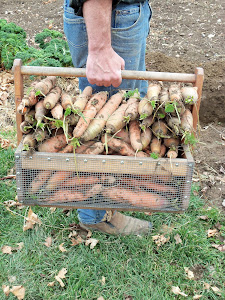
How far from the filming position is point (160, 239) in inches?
125

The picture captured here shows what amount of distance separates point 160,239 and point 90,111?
4.77ft

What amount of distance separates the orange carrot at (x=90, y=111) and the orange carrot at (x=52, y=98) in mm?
202

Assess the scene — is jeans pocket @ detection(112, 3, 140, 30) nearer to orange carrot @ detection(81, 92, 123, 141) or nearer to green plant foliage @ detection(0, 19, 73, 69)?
orange carrot @ detection(81, 92, 123, 141)

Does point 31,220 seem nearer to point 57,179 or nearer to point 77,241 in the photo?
point 77,241

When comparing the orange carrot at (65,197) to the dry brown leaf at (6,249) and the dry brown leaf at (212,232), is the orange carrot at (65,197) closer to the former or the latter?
the dry brown leaf at (6,249)

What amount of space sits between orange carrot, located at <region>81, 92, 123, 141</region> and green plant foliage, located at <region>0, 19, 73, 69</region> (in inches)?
127

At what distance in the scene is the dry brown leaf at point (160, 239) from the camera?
3.13 metres

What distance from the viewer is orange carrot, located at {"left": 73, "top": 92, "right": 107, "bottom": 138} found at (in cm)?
224

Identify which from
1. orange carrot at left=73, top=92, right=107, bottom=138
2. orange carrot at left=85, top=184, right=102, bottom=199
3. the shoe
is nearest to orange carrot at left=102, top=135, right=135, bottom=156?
orange carrot at left=73, top=92, right=107, bottom=138

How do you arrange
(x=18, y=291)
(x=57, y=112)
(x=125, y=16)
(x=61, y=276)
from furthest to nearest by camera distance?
(x=61, y=276) → (x=18, y=291) → (x=125, y=16) → (x=57, y=112)

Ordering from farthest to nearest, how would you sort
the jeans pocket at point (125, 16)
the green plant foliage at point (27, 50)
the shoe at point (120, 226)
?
the green plant foliage at point (27, 50)
the shoe at point (120, 226)
the jeans pocket at point (125, 16)

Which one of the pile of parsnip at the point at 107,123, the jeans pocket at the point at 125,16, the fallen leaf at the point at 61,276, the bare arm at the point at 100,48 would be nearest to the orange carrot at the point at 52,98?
the pile of parsnip at the point at 107,123

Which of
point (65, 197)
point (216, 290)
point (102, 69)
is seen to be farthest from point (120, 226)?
point (102, 69)

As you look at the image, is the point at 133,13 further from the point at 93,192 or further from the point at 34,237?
the point at 34,237
